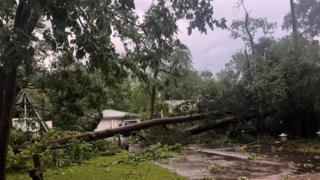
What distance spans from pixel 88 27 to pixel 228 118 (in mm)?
16045

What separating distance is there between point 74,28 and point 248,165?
8.41 meters

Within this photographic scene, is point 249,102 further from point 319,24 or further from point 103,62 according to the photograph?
point 319,24

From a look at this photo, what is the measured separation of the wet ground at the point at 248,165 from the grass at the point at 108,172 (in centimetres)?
56

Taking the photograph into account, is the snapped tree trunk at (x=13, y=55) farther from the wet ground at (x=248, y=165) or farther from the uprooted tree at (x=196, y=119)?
the uprooted tree at (x=196, y=119)

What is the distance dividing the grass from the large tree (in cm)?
329

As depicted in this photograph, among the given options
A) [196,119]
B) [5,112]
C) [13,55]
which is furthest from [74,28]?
[196,119]

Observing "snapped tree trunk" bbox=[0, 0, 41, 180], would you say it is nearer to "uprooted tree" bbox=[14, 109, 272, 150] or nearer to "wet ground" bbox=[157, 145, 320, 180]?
"wet ground" bbox=[157, 145, 320, 180]

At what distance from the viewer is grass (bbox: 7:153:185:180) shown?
1207 centimetres

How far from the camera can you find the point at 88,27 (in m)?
7.06

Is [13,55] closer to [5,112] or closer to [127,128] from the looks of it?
[5,112]

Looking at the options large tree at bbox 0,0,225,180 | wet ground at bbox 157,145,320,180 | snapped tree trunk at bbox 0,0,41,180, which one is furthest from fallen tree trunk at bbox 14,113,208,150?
large tree at bbox 0,0,225,180

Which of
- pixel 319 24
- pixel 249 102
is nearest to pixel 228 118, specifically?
pixel 249 102

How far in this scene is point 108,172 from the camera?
1312 centimetres

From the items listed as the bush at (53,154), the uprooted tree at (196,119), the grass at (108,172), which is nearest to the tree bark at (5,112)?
the bush at (53,154)
